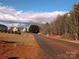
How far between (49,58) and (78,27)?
179 ft

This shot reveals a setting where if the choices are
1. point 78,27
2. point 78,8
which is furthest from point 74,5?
point 78,27

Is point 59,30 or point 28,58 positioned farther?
point 59,30

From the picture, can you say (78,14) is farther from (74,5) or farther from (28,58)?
(28,58)

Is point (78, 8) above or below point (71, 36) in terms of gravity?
above

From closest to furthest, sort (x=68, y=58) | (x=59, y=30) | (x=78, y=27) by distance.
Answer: (x=68, y=58) < (x=78, y=27) < (x=59, y=30)

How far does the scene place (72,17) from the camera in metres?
70.2

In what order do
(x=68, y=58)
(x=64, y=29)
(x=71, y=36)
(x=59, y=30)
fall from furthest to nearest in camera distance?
1. (x=59, y=30)
2. (x=64, y=29)
3. (x=71, y=36)
4. (x=68, y=58)

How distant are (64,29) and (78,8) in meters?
52.1

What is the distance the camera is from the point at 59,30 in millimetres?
130125

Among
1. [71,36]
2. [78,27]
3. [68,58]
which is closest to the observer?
[68,58]

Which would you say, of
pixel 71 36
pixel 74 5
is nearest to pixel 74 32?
pixel 71 36

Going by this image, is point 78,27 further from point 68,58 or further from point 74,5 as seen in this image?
point 68,58

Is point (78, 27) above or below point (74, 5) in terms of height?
below

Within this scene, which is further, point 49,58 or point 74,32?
point 74,32
